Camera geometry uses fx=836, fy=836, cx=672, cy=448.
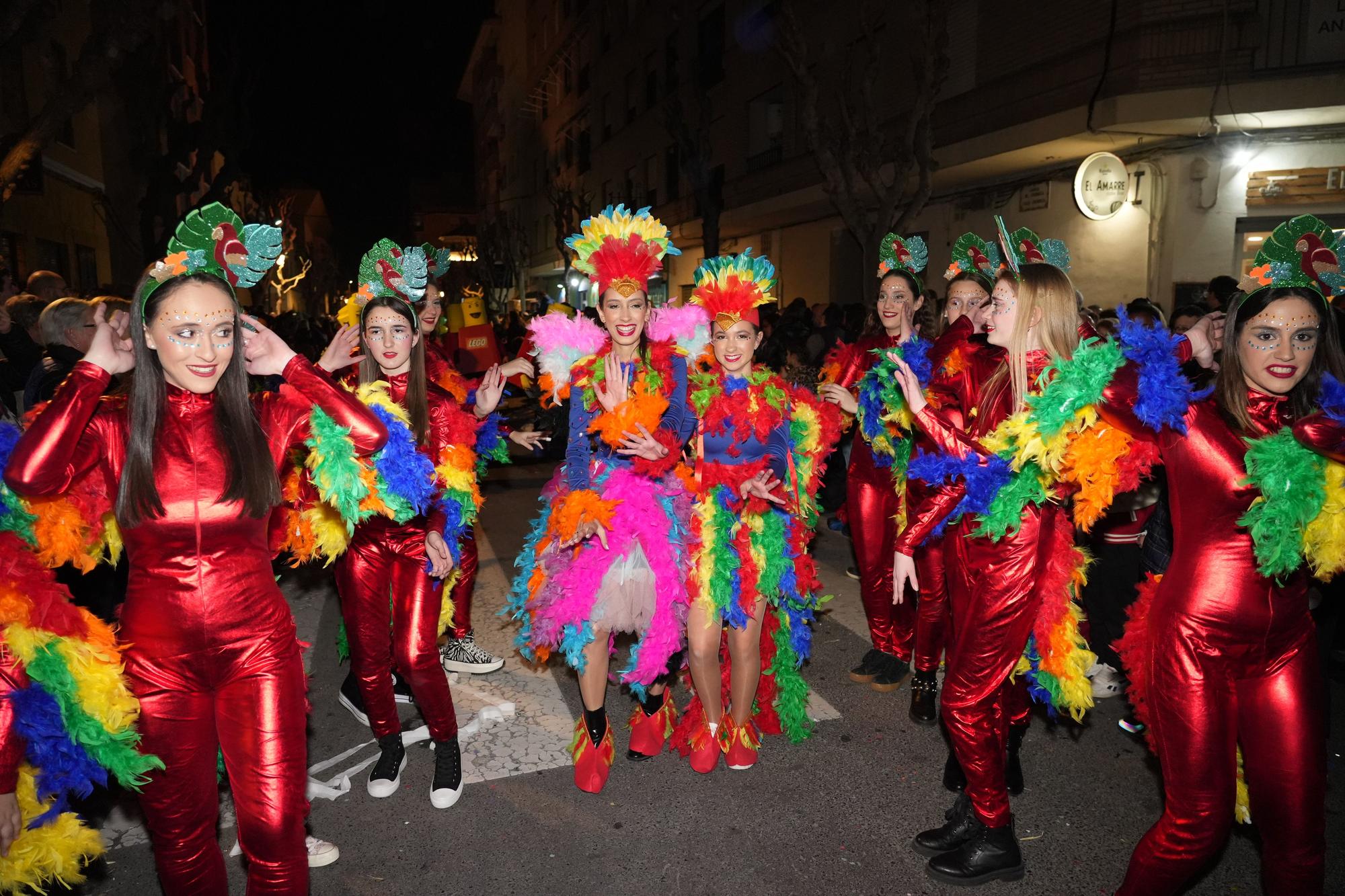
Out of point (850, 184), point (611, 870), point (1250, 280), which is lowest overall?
point (611, 870)

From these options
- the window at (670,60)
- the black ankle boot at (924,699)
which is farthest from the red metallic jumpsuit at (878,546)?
the window at (670,60)

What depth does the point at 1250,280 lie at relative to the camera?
102 inches

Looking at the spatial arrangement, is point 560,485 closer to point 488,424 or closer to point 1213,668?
point 488,424

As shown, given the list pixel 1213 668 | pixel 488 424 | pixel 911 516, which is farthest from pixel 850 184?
pixel 1213 668

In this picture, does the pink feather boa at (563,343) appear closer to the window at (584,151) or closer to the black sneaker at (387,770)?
the black sneaker at (387,770)


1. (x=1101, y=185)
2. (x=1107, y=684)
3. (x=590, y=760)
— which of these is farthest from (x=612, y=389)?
(x=1101, y=185)

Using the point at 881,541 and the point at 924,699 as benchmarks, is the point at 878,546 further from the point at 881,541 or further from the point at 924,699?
the point at 924,699

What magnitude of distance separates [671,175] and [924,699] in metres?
24.9

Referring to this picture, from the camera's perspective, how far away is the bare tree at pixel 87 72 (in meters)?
9.10

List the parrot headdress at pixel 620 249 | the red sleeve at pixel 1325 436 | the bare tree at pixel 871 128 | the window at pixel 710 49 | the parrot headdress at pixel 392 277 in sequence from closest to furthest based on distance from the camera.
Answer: the red sleeve at pixel 1325 436, the parrot headdress at pixel 620 249, the parrot headdress at pixel 392 277, the bare tree at pixel 871 128, the window at pixel 710 49

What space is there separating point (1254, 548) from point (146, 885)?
3784 mm

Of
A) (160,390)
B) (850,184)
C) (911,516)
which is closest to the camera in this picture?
(160,390)

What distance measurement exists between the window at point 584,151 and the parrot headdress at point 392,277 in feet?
109

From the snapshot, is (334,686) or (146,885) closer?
(146,885)
